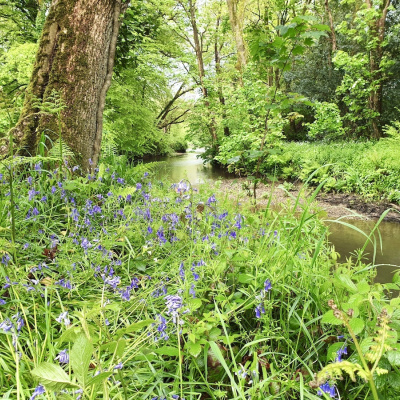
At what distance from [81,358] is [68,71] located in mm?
2568

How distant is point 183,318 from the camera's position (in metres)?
1.07

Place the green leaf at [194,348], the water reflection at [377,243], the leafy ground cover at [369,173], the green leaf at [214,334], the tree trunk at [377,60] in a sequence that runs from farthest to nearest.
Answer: the tree trunk at [377,60] → the leafy ground cover at [369,173] → the water reflection at [377,243] → the green leaf at [214,334] → the green leaf at [194,348]

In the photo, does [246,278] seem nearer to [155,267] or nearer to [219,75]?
[155,267]

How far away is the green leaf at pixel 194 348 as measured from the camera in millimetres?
879

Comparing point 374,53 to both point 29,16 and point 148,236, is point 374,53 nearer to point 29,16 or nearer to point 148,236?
point 29,16

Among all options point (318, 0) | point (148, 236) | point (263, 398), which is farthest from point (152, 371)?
point (318, 0)

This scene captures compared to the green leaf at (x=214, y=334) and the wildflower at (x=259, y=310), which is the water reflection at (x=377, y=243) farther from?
the green leaf at (x=214, y=334)

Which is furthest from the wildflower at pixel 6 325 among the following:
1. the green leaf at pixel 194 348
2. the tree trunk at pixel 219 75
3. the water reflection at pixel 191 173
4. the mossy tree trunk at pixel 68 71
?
the tree trunk at pixel 219 75

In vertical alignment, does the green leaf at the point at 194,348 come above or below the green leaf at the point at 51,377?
below

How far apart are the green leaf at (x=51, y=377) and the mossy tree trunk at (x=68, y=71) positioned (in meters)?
2.27

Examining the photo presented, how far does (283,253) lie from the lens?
1.36m

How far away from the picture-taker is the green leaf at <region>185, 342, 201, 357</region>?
88cm

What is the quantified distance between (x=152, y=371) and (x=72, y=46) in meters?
2.63

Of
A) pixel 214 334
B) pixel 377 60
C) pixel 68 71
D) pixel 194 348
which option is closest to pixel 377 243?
pixel 214 334
